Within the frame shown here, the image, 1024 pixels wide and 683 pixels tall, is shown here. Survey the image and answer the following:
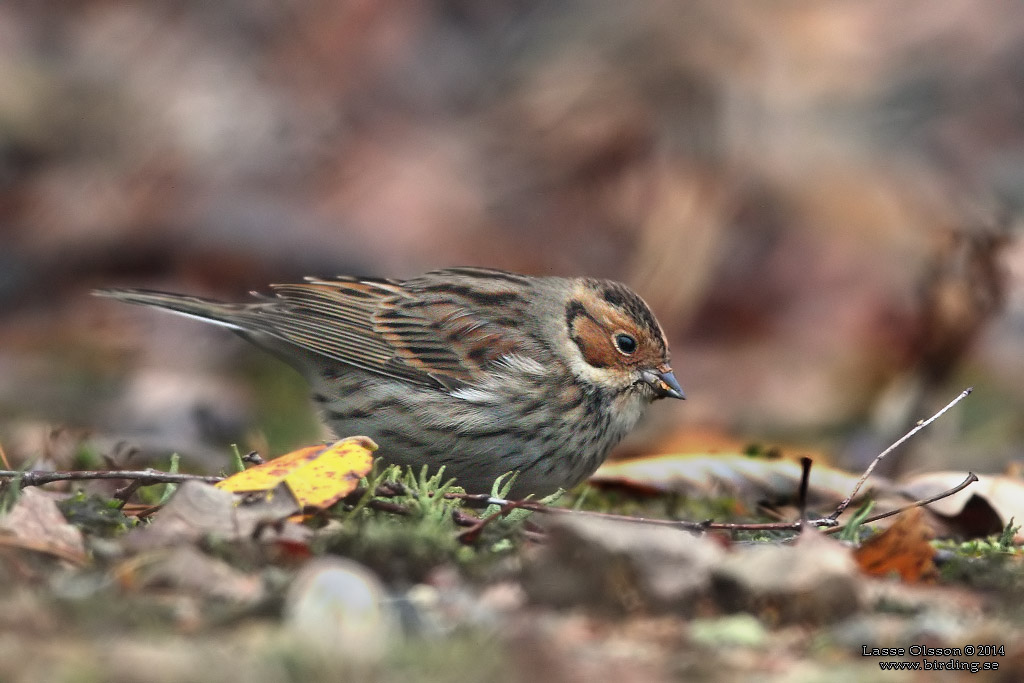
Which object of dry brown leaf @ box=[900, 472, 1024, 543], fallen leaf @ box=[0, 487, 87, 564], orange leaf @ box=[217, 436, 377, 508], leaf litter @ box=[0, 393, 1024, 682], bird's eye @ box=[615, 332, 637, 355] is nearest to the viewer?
leaf litter @ box=[0, 393, 1024, 682]

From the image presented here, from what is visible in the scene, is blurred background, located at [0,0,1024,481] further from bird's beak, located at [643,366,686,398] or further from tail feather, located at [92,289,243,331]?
bird's beak, located at [643,366,686,398]

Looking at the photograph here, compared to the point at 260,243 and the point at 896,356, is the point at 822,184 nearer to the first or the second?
the point at 896,356

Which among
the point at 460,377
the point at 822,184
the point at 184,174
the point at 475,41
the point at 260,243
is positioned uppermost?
the point at 475,41

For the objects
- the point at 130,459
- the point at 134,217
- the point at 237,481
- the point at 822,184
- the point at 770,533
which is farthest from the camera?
the point at 822,184

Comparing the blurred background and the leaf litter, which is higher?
the blurred background

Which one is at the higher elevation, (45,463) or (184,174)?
(184,174)

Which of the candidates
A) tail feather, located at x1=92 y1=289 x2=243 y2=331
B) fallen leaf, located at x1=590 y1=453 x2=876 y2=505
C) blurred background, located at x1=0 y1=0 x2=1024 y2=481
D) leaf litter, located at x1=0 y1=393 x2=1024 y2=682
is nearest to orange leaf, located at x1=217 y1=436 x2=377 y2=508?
leaf litter, located at x1=0 y1=393 x2=1024 y2=682

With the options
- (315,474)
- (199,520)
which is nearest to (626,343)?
(315,474)

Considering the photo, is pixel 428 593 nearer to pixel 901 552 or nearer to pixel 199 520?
pixel 199 520

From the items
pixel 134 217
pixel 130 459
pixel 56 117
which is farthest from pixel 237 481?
pixel 56 117
